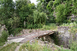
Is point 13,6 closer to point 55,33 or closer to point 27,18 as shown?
point 27,18

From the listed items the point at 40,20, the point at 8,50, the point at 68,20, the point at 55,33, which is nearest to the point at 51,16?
the point at 68,20

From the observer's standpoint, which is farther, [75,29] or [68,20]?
[68,20]

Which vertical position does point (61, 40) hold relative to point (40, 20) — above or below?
below

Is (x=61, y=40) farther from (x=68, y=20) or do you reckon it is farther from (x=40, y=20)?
(x=68, y=20)

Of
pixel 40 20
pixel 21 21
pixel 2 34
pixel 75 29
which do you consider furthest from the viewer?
pixel 21 21

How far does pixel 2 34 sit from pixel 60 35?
7001 mm

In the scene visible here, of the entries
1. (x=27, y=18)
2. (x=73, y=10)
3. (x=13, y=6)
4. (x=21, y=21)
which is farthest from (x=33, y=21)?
(x=73, y=10)

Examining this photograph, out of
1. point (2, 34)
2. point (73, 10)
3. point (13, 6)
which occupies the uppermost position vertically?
point (13, 6)

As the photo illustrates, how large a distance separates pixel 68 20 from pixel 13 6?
34.3ft

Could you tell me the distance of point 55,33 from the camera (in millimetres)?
9398

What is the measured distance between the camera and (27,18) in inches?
478

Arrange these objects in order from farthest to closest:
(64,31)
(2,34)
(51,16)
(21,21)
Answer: (51,16)
(21,21)
(64,31)
(2,34)

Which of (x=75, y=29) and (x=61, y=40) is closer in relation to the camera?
(x=75, y=29)

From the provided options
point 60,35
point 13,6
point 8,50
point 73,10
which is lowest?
point 60,35
